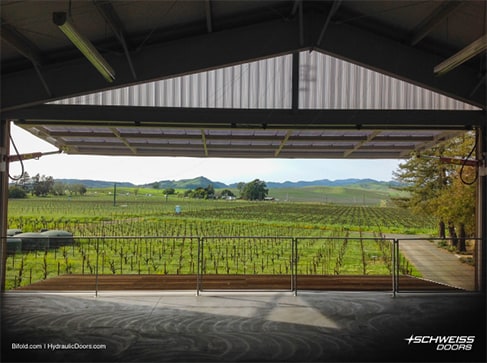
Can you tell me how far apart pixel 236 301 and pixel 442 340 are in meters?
1.89

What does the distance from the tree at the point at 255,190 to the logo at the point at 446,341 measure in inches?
258

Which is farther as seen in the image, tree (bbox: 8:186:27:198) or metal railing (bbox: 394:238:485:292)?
tree (bbox: 8:186:27:198)

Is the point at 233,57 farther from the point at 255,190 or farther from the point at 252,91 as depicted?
the point at 255,190

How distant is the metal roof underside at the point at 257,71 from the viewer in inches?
157

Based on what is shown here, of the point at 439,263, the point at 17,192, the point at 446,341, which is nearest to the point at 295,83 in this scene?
the point at 446,341

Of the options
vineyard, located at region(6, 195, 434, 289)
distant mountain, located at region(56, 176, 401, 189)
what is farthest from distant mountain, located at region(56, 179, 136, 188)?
vineyard, located at region(6, 195, 434, 289)

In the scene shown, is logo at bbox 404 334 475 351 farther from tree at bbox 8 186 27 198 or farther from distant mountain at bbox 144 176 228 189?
tree at bbox 8 186 27 198

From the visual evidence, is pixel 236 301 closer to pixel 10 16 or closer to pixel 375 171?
pixel 10 16

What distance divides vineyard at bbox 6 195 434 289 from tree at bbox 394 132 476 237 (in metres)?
0.90

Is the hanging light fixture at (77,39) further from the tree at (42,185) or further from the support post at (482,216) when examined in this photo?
the tree at (42,185)

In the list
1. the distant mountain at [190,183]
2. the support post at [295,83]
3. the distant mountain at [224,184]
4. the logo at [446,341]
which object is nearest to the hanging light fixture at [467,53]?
the support post at [295,83]

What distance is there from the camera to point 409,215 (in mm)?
10344

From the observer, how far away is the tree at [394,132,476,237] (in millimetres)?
7887

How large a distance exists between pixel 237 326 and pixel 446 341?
1.60 m
